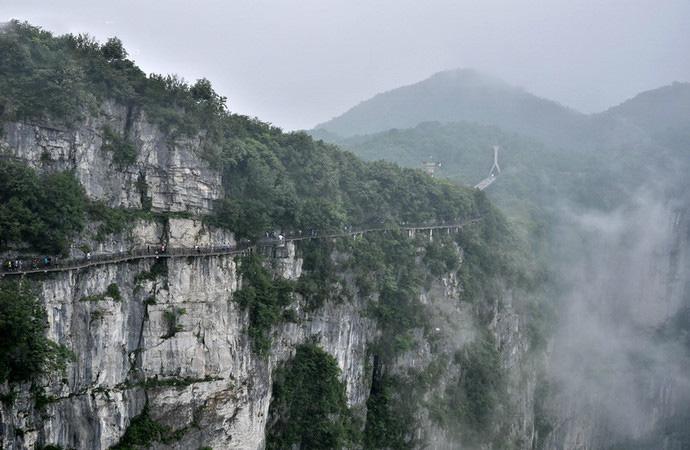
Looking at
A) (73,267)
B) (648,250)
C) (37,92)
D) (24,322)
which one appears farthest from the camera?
(648,250)

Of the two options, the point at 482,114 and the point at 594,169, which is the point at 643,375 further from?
the point at 482,114

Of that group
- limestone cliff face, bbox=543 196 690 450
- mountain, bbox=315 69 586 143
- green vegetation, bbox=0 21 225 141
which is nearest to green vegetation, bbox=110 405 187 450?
green vegetation, bbox=0 21 225 141

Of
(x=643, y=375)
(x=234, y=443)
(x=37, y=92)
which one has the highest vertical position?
(x=37, y=92)

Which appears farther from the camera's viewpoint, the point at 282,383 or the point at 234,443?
the point at 282,383

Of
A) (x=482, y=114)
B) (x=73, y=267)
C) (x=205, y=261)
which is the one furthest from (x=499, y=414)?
(x=482, y=114)

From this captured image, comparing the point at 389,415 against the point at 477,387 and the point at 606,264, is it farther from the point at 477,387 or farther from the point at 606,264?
the point at 606,264

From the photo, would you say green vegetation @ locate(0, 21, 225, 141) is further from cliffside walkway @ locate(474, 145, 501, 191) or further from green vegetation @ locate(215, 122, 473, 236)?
cliffside walkway @ locate(474, 145, 501, 191)

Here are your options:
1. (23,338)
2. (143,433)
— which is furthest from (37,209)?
(143,433)

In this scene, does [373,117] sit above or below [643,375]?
above
